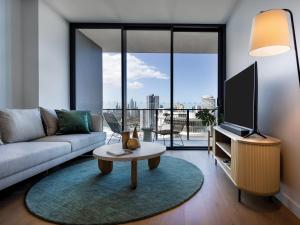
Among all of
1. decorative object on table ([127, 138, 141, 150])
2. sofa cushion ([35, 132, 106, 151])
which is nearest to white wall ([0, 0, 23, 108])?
sofa cushion ([35, 132, 106, 151])

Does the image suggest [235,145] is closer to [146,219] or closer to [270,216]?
[270,216]

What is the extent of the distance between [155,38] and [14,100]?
303 centimetres

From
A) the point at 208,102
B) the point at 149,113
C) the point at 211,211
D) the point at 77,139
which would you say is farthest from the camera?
the point at 149,113

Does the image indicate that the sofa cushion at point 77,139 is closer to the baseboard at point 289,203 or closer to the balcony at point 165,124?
the balcony at point 165,124

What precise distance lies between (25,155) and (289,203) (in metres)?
2.53

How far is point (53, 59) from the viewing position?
12.0ft

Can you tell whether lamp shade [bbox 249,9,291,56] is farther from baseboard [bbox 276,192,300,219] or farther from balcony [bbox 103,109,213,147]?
balcony [bbox 103,109,213,147]

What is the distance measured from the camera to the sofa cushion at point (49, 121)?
307cm

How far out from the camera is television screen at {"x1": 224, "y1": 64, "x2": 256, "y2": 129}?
2.04m

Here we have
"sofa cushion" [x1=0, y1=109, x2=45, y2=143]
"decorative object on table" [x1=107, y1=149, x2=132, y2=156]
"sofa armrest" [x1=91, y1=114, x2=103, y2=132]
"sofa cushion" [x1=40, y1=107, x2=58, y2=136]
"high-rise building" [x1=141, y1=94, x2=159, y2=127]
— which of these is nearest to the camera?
"decorative object on table" [x1=107, y1=149, x2=132, y2=156]

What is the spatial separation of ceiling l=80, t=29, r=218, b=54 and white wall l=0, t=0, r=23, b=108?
4.56ft

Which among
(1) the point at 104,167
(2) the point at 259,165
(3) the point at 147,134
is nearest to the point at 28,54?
(1) the point at 104,167

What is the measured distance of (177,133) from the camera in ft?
A: 14.2

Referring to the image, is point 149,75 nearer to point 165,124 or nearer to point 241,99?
point 165,124
